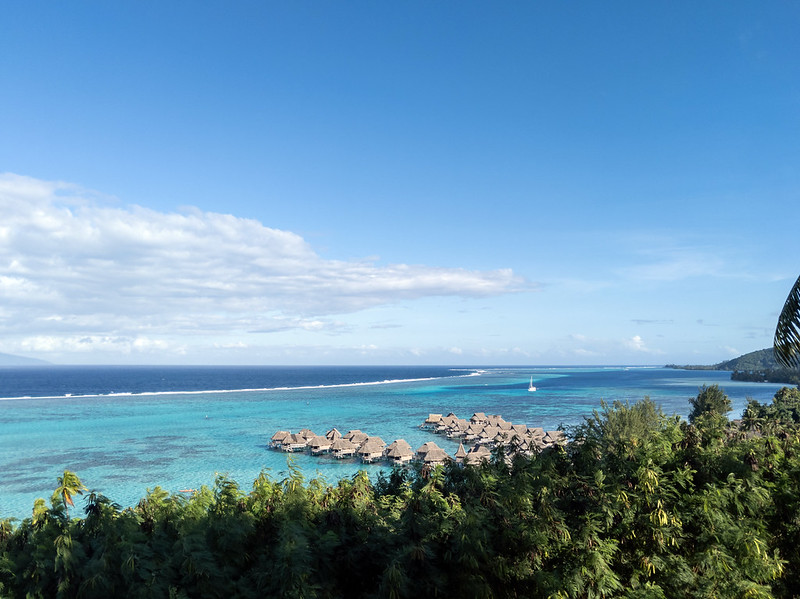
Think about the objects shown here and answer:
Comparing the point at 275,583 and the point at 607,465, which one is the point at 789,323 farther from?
the point at 275,583

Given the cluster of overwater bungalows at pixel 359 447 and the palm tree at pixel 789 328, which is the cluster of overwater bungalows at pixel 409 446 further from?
the palm tree at pixel 789 328

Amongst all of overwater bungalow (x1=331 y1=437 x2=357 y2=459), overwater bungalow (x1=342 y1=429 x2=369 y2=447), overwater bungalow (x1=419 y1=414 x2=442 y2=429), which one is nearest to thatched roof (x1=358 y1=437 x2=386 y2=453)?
overwater bungalow (x1=331 y1=437 x2=357 y2=459)

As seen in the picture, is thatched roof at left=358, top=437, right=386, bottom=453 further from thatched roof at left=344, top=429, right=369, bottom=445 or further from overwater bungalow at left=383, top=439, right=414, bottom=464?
thatched roof at left=344, top=429, right=369, bottom=445

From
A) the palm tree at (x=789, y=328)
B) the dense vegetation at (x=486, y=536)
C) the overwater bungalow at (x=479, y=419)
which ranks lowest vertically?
the overwater bungalow at (x=479, y=419)

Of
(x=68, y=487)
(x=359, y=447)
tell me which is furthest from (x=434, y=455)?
(x=68, y=487)

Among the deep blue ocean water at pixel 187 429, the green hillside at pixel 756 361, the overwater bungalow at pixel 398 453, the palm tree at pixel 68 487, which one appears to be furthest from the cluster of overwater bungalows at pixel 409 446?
the green hillside at pixel 756 361
